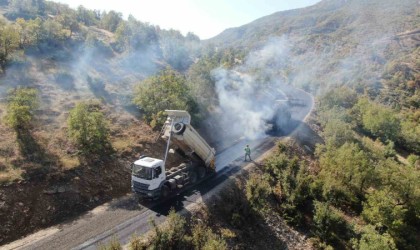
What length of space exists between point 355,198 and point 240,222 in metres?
14.1

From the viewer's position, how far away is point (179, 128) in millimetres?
22578

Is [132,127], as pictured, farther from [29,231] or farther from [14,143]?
[29,231]

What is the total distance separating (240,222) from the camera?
2069 centimetres

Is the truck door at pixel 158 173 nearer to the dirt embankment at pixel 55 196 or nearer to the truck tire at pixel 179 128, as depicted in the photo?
the truck tire at pixel 179 128

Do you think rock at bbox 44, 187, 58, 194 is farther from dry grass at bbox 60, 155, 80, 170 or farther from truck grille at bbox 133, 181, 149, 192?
truck grille at bbox 133, 181, 149, 192

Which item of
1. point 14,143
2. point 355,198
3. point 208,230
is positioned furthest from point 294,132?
point 14,143

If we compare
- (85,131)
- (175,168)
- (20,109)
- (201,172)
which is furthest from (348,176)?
(20,109)

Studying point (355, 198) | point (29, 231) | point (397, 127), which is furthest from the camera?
point (397, 127)

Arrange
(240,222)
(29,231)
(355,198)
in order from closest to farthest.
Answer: (29,231) → (240,222) → (355,198)

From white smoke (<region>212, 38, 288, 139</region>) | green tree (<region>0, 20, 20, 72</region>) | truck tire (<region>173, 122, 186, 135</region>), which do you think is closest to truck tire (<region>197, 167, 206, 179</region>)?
truck tire (<region>173, 122, 186, 135</region>)

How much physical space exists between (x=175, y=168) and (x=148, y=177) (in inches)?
153

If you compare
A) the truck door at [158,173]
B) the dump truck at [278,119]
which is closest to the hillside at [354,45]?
the dump truck at [278,119]

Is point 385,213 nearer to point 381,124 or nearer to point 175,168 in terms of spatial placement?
point 175,168

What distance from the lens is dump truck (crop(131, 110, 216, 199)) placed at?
20.4 metres
